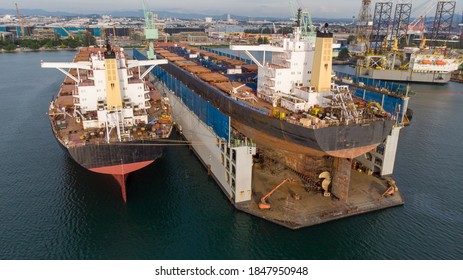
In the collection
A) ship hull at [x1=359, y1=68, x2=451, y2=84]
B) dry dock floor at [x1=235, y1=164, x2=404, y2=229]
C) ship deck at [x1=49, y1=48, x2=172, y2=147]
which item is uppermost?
ship deck at [x1=49, y1=48, x2=172, y2=147]

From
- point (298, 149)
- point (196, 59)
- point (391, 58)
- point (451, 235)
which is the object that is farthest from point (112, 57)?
point (391, 58)

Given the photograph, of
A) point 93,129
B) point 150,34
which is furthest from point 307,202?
point 150,34

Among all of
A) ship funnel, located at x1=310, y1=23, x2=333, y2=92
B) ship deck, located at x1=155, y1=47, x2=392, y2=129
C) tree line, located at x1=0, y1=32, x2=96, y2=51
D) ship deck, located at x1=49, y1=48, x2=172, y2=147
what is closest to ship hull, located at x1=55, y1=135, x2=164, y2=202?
ship deck, located at x1=49, y1=48, x2=172, y2=147

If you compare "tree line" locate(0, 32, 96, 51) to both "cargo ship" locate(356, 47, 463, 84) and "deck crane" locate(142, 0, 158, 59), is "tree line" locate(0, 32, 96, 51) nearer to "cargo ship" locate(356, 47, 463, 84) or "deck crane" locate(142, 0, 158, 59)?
"deck crane" locate(142, 0, 158, 59)

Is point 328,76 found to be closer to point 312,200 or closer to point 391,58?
point 312,200

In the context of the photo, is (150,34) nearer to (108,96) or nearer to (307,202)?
(108,96)

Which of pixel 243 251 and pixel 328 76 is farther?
pixel 328 76

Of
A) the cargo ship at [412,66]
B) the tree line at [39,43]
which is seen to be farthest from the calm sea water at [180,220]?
the tree line at [39,43]

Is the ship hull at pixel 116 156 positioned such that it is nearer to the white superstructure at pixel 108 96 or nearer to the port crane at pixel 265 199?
the white superstructure at pixel 108 96
